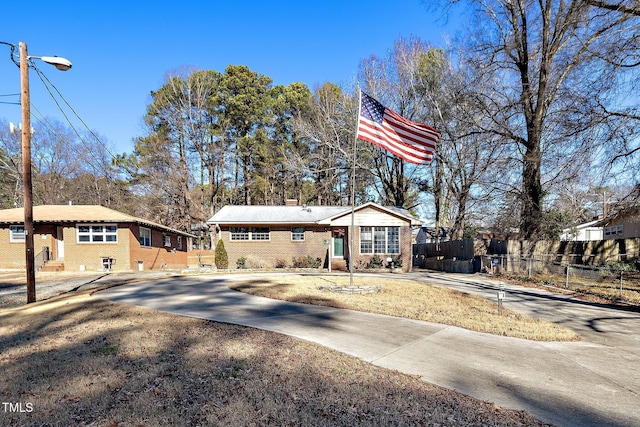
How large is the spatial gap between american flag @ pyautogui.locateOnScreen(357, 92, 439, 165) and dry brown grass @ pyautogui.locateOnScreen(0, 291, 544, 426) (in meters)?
7.27

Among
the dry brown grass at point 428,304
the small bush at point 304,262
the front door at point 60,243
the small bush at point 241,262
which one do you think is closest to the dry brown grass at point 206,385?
the dry brown grass at point 428,304

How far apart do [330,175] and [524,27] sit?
62.0 ft

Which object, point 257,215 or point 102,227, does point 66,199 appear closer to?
point 102,227

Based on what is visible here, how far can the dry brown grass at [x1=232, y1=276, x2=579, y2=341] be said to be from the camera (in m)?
8.02

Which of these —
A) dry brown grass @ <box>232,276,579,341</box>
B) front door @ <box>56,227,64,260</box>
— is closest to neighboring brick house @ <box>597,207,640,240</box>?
dry brown grass @ <box>232,276,579,341</box>

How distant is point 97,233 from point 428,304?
19557mm

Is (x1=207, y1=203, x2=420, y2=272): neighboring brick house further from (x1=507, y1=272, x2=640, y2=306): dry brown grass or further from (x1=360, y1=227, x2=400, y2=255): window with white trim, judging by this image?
(x1=507, y1=272, x2=640, y2=306): dry brown grass

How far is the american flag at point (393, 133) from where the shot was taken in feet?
37.9

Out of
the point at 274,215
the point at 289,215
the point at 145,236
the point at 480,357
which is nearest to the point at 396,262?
the point at 289,215

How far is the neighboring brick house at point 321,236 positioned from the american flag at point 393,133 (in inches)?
430

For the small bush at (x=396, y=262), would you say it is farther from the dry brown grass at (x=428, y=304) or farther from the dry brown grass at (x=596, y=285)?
the dry brown grass at (x=428, y=304)

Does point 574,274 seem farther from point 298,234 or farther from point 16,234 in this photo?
point 16,234

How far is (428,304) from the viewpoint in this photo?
10.6 m

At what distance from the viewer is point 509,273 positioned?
64.2ft
